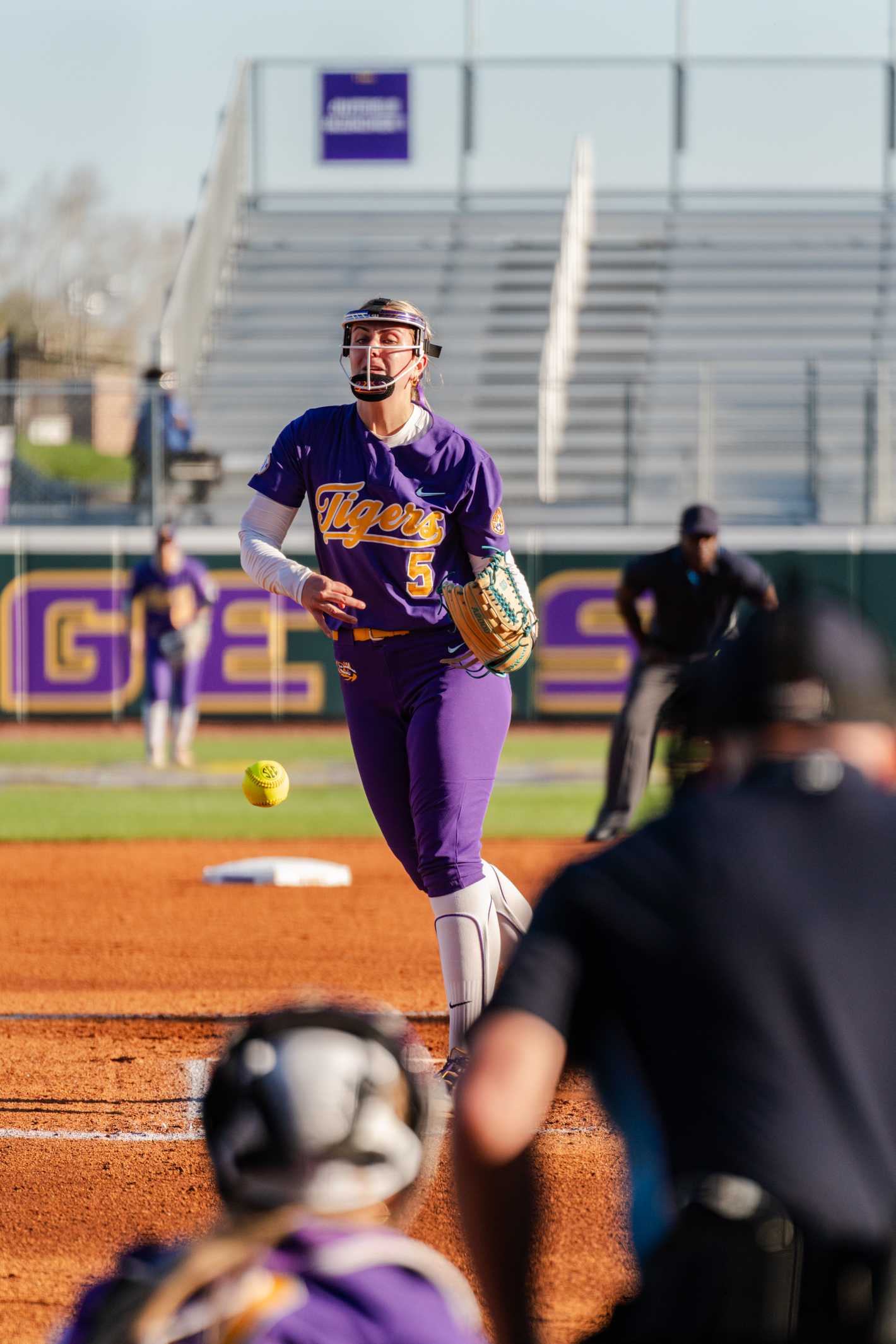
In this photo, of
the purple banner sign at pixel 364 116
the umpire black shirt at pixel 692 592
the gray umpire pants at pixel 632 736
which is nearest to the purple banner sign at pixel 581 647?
the gray umpire pants at pixel 632 736

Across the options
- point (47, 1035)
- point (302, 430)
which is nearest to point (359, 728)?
point (302, 430)

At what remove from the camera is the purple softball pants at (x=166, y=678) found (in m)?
16.6

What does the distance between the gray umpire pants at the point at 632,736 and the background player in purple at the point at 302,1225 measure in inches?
357

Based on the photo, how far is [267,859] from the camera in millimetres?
10727

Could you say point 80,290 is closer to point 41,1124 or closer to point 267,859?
point 267,859

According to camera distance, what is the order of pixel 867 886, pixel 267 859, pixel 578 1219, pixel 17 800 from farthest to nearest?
pixel 17 800
pixel 267 859
pixel 578 1219
pixel 867 886

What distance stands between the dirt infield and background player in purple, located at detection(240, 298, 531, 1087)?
70 cm

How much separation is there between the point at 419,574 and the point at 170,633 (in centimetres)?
1230

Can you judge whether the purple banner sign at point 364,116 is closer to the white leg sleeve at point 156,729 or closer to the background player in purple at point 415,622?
the white leg sleeve at point 156,729

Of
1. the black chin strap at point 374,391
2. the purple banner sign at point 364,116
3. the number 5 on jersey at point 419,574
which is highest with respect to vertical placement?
the purple banner sign at point 364,116

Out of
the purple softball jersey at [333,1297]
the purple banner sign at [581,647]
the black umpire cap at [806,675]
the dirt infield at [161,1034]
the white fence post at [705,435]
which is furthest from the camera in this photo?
the white fence post at [705,435]

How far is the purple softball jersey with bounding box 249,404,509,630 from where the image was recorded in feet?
16.5

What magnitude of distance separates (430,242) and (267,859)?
19.6 metres

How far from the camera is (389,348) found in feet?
16.7
